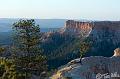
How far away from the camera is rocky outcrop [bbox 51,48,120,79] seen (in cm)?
7368

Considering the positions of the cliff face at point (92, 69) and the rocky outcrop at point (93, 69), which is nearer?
the rocky outcrop at point (93, 69)

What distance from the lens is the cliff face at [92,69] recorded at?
73938 millimetres

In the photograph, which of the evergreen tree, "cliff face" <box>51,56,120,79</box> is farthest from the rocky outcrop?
the evergreen tree

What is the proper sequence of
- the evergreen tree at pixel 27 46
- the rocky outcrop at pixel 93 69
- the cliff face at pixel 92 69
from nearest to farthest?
the evergreen tree at pixel 27 46 → the rocky outcrop at pixel 93 69 → the cliff face at pixel 92 69

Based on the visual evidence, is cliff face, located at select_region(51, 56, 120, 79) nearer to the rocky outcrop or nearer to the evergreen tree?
the rocky outcrop

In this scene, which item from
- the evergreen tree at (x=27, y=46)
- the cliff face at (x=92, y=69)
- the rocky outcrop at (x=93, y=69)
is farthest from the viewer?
the cliff face at (x=92, y=69)

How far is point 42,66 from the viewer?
2222 inches

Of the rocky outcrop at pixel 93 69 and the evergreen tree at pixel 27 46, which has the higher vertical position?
the evergreen tree at pixel 27 46

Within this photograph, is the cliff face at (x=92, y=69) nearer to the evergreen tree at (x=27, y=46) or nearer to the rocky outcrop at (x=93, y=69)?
the rocky outcrop at (x=93, y=69)

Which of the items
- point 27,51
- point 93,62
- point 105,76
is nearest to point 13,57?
point 27,51

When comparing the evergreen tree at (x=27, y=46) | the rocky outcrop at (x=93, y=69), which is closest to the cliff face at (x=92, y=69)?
the rocky outcrop at (x=93, y=69)

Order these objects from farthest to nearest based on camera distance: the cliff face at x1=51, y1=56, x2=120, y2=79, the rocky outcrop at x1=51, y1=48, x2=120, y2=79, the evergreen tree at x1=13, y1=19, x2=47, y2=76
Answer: the cliff face at x1=51, y1=56, x2=120, y2=79
the rocky outcrop at x1=51, y1=48, x2=120, y2=79
the evergreen tree at x1=13, y1=19, x2=47, y2=76

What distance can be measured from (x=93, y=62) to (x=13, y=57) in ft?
107

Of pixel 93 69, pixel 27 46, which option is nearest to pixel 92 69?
pixel 93 69
